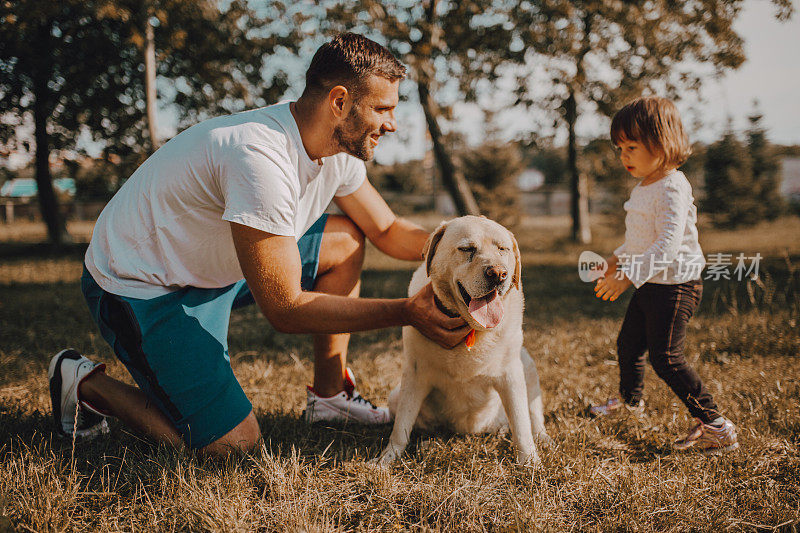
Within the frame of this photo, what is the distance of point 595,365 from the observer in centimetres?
366

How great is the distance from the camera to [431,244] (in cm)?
224

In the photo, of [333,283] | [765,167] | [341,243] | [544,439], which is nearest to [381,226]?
[341,243]

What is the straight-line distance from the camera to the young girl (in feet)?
7.82

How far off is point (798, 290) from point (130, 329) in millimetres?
7043

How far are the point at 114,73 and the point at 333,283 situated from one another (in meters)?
11.2

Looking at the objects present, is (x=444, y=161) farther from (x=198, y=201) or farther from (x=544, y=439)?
(x=198, y=201)

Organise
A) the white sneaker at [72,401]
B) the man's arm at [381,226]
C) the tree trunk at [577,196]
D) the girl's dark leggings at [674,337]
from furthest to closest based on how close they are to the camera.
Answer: the tree trunk at [577,196] < the man's arm at [381,226] < the girl's dark leggings at [674,337] < the white sneaker at [72,401]

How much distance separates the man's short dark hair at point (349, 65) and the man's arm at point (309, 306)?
2.32 ft

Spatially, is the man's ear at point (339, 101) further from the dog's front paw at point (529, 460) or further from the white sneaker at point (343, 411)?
the dog's front paw at point (529, 460)

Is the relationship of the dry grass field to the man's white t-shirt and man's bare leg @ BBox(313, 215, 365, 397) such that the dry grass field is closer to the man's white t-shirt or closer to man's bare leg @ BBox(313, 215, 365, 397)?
man's bare leg @ BBox(313, 215, 365, 397)

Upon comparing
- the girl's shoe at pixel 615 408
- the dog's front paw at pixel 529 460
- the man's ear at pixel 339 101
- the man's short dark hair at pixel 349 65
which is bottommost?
the girl's shoe at pixel 615 408

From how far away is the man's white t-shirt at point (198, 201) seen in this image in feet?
6.49

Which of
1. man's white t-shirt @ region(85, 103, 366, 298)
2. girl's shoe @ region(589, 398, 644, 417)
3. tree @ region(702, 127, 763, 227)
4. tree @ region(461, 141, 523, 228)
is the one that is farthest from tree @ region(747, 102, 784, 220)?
man's white t-shirt @ region(85, 103, 366, 298)

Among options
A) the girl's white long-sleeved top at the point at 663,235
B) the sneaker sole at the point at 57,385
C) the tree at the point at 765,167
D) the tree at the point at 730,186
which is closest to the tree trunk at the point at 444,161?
the girl's white long-sleeved top at the point at 663,235
